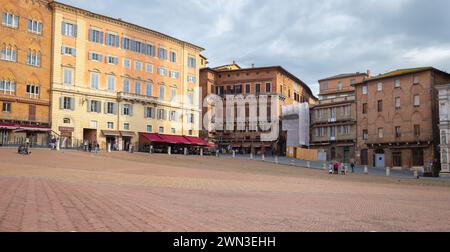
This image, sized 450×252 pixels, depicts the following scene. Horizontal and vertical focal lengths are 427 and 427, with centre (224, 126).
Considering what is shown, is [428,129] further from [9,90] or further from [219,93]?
[9,90]

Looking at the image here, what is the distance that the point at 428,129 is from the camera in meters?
53.5

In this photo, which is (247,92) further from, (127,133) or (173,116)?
(127,133)

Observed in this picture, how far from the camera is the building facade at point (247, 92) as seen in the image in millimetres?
73750

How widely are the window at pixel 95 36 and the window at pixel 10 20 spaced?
9.10m

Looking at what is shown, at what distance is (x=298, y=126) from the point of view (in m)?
71.8

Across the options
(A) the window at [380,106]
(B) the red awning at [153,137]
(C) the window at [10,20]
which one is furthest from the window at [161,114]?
(A) the window at [380,106]

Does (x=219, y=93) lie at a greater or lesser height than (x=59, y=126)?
greater

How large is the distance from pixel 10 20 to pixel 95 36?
1068 centimetres

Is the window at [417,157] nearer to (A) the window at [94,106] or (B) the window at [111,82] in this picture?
(B) the window at [111,82]

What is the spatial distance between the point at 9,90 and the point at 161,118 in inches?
866

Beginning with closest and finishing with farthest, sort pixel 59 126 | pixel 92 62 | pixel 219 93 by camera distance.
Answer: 1. pixel 59 126
2. pixel 92 62
3. pixel 219 93
